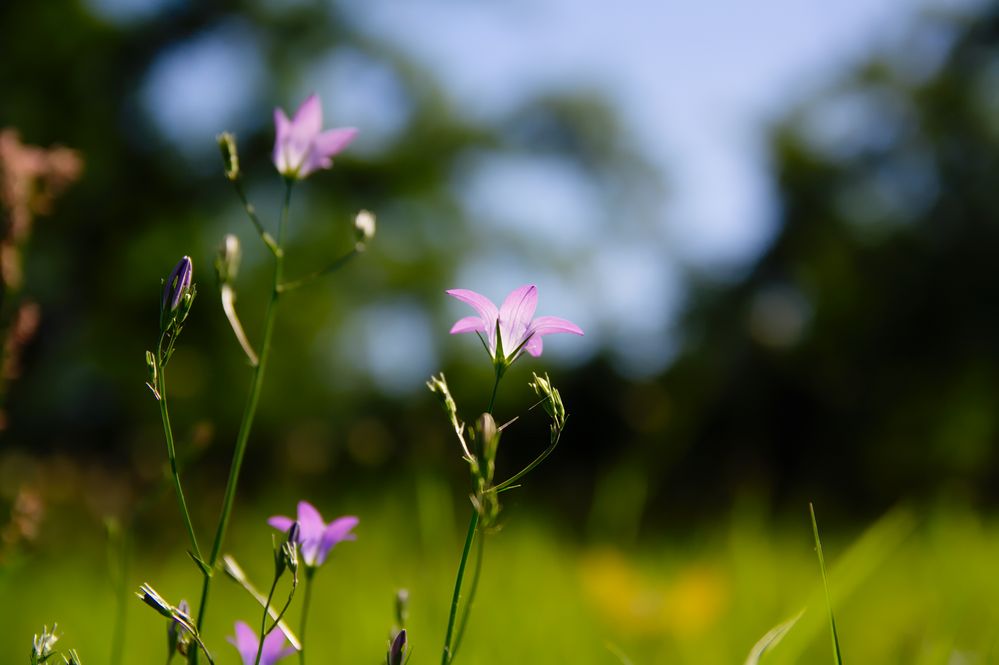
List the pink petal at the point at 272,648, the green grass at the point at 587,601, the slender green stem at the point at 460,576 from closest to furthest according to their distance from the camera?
the slender green stem at the point at 460,576 → the pink petal at the point at 272,648 → the green grass at the point at 587,601

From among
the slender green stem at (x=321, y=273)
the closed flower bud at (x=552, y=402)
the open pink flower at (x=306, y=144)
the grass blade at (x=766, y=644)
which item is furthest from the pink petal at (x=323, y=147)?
the grass blade at (x=766, y=644)

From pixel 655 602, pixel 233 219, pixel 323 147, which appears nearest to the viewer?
pixel 323 147

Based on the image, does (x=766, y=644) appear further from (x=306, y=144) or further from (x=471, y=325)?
(x=306, y=144)

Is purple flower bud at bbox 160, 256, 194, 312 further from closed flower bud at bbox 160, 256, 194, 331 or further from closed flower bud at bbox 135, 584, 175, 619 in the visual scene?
closed flower bud at bbox 135, 584, 175, 619

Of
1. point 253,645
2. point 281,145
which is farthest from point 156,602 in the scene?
point 281,145

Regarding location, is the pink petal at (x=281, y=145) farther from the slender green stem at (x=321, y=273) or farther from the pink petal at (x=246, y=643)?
the pink petal at (x=246, y=643)

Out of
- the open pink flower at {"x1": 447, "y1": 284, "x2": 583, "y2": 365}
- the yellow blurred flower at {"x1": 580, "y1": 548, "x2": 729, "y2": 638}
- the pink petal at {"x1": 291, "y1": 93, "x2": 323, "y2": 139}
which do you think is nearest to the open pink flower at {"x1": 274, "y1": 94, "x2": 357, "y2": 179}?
the pink petal at {"x1": 291, "y1": 93, "x2": 323, "y2": 139}
